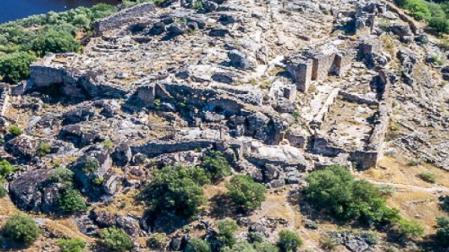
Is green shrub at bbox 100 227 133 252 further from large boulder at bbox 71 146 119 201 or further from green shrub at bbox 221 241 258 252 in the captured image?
green shrub at bbox 221 241 258 252

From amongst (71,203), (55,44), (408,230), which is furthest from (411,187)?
(55,44)

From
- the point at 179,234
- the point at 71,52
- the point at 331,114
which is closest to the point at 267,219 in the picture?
the point at 179,234

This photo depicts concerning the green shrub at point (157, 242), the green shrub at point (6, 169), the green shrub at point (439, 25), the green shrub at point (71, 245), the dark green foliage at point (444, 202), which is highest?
the green shrub at point (439, 25)

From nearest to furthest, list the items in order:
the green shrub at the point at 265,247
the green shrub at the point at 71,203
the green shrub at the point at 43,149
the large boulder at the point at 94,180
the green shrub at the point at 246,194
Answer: the green shrub at the point at 265,247 → the green shrub at the point at 246,194 → the green shrub at the point at 71,203 → the large boulder at the point at 94,180 → the green shrub at the point at 43,149

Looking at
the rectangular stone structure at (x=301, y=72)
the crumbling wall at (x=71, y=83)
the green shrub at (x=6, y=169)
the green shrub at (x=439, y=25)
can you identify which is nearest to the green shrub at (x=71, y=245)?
the green shrub at (x=6, y=169)

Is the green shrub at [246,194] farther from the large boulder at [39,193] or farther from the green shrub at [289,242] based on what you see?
the large boulder at [39,193]

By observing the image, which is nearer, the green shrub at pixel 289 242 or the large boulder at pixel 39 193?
the green shrub at pixel 289 242
